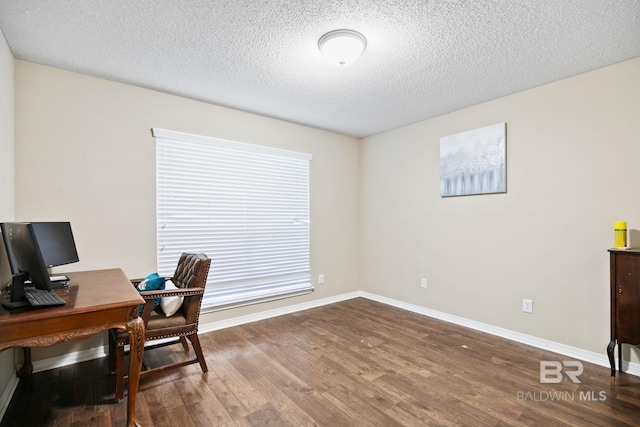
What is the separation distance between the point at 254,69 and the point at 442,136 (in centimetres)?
239

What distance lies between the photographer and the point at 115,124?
282 cm

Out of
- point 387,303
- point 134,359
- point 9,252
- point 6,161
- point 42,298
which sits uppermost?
point 6,161

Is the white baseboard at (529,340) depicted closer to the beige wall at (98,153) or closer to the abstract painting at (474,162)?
the abstract painting at (474,162)

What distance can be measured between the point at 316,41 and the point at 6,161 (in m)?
2.38

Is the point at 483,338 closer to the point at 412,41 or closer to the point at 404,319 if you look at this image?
the point at 404,319

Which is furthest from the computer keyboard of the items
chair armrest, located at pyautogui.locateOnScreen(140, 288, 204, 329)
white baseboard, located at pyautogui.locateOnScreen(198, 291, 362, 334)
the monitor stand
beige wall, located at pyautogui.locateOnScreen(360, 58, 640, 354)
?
beige wall, located at pyautogui.locateOnScreen(360, 58, 640, 354)

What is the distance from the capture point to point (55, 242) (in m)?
2.21

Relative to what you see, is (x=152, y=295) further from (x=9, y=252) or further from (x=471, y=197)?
(x=471, y=197)

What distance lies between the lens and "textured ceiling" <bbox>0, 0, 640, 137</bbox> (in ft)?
6.03

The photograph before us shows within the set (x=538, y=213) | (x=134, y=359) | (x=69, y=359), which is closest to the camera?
(x=134, y=359)

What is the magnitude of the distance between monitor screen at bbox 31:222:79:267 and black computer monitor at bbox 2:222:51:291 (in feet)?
0.91

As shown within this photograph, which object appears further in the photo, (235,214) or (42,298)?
(235,214)

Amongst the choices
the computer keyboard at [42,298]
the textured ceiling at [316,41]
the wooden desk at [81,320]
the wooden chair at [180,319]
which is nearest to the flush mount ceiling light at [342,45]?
the textured ceiling at [316,41]

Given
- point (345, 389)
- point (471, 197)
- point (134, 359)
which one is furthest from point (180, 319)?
point (471, 197)
